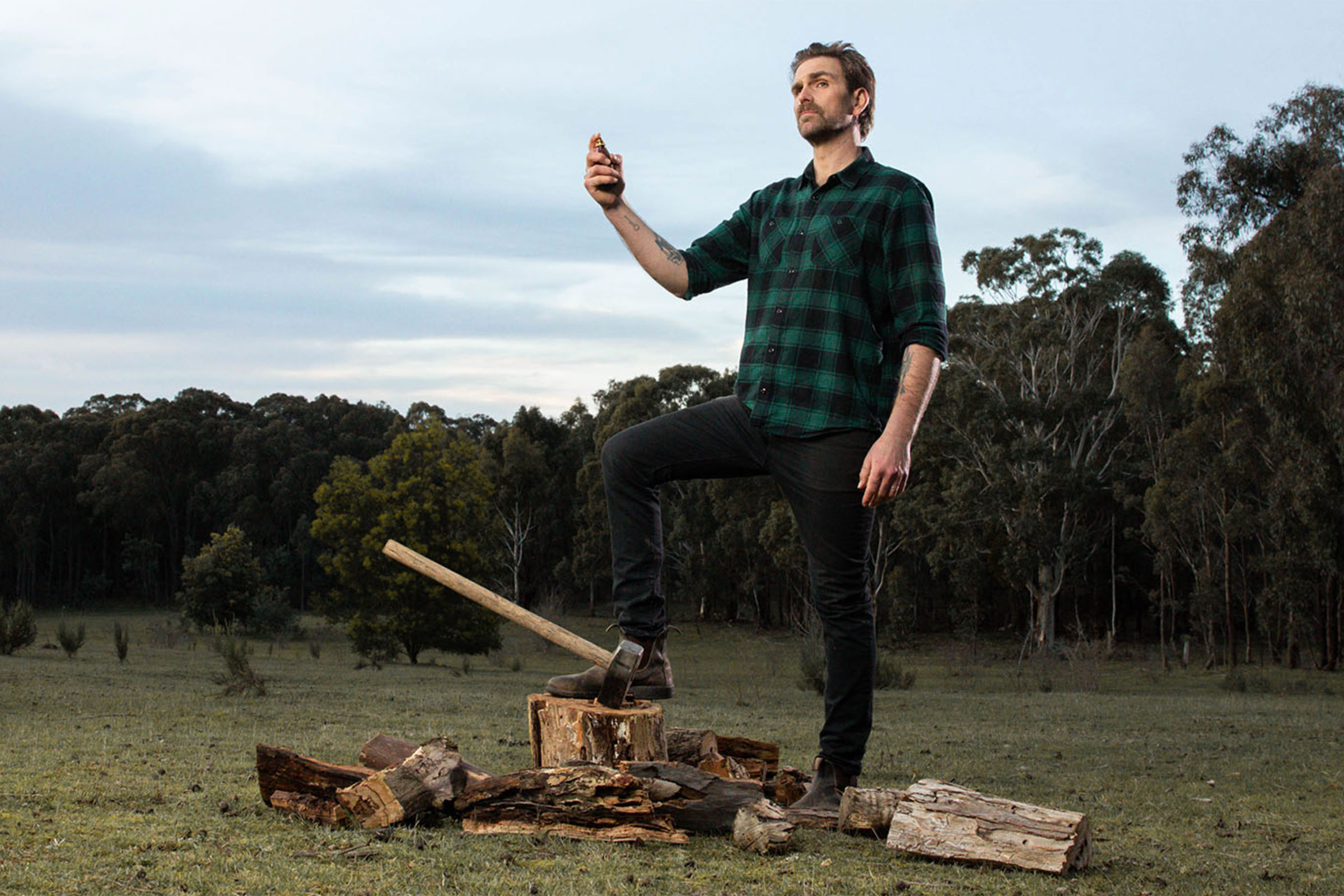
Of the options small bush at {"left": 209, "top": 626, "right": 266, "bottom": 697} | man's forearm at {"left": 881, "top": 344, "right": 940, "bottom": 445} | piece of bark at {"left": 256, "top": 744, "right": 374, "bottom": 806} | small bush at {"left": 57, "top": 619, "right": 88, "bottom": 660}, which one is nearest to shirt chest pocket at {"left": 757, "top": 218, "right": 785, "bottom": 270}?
man's forearm at {"left": 881, "top": 344, "right": 940, "bottom": 445}

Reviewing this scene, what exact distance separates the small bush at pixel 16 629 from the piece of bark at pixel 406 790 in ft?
49.6

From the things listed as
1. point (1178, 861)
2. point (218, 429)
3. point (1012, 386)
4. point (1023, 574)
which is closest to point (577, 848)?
point (1178, 861)

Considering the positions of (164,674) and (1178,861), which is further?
(164,674)

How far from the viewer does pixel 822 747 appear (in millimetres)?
4008

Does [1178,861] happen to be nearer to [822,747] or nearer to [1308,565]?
[822,747]

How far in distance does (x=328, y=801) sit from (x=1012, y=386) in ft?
129

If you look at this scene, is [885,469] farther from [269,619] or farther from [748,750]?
[269,619]

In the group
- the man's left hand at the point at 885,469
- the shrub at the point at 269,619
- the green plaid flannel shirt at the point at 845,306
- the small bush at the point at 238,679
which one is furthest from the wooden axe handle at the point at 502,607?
the shrub at the point at 269,619

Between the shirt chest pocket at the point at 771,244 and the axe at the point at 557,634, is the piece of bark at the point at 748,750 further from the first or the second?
the shirt chest pocket at the point at 771,244

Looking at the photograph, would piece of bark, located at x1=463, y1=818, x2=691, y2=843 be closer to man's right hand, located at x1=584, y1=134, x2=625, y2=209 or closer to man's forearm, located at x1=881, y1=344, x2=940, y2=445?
man's forearm, located at x1=881, y1=344, x2=940, y2=445

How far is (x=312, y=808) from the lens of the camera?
155 inches

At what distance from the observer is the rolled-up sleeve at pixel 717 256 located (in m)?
4.11

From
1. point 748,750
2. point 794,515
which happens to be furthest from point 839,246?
point 748,750

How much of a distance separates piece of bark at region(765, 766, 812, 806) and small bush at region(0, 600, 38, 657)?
15.3 metres
